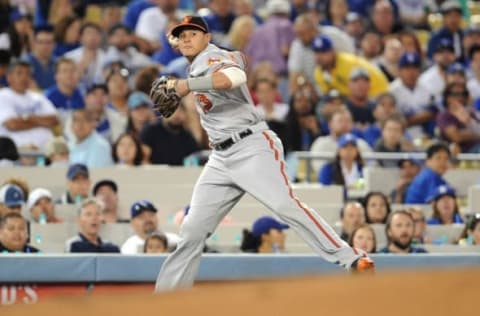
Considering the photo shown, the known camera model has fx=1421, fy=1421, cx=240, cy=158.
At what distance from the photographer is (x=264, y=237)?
34.2 feet

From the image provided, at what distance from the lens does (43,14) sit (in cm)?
1501

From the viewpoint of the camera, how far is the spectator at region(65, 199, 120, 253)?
9922 mm

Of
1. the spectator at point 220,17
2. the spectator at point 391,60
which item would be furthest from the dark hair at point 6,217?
the spectator at point 391,60

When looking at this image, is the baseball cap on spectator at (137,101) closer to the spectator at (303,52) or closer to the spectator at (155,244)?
the spectator at (303,52)

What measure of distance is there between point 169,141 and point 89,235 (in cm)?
246

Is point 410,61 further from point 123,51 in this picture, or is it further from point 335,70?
point 123,51

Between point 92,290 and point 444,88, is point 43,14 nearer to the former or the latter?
point 444,88

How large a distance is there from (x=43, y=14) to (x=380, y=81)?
11.9 feet

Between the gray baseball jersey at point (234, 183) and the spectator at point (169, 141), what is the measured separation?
4.28 metres

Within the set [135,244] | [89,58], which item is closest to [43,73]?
[89,58]

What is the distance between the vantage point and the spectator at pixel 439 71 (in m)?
14.7

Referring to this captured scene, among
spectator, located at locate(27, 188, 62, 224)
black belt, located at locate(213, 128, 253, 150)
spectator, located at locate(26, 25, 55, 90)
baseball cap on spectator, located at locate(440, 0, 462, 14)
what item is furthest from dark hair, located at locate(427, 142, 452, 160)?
black belt, located at locate(213, 128, 253, 150)

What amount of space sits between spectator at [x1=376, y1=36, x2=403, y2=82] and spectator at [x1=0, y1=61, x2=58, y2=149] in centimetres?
427

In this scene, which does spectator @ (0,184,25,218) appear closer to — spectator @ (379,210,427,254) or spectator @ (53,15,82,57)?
spectator @ (379,210,427,254)
